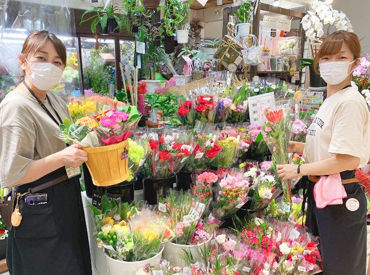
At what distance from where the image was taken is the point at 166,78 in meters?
3.87

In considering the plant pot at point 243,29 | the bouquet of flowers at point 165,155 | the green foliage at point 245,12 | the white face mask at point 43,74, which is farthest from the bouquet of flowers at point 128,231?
the green foliage at point 245,12

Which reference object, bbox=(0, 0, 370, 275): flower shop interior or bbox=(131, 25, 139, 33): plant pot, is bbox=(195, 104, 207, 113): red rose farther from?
bbox=(131, 25, 139, 33): plant pot

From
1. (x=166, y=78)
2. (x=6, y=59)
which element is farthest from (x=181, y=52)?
(x=6, y=59)

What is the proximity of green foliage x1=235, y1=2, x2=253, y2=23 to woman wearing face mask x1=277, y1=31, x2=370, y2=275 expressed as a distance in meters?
1.63

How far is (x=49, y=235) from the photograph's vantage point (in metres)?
1.42

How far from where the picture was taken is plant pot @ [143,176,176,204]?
184 centimetres

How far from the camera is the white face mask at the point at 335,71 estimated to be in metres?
1.55

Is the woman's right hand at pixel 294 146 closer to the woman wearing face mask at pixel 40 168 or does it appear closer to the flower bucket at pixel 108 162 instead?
the flower bucket at pixel 108 162

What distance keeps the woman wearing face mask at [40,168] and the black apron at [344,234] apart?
1303mm

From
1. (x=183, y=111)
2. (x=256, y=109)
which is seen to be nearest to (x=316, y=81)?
(x=256, y=109)

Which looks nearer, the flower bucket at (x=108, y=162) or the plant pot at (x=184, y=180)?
the flower bucket at (x=108, y=162)

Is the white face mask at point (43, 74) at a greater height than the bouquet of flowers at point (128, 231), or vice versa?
the white face mask at point (43, 74)

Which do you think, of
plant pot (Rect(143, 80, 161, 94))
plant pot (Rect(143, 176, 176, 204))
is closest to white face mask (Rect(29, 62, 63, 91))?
plant pot (Rect(143, 176, 176, 204))

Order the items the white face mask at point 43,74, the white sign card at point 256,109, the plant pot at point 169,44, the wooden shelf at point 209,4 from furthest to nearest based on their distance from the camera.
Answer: the wooden shelf at point 209,4 → the plant pot at point 169,44 → the white sign card at point 256,109 → the white face mask at point 43,74
